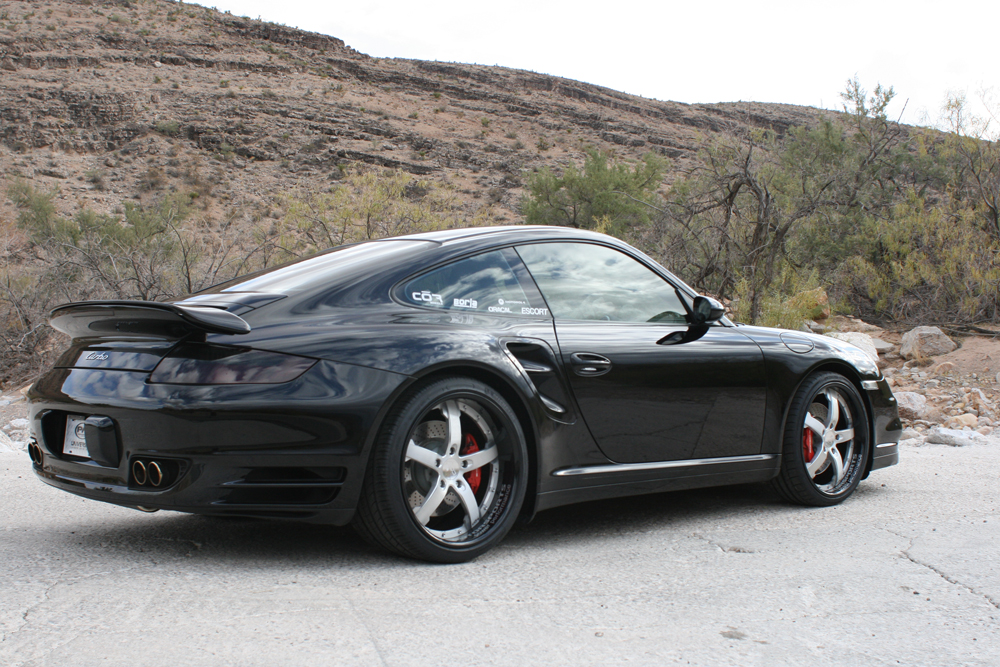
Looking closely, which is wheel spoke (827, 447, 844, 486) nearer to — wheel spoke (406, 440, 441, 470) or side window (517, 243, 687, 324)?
side window (517, 243, 687, 324)

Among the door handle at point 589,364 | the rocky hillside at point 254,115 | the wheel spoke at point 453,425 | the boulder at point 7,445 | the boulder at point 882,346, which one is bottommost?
the boulder at point 7,445

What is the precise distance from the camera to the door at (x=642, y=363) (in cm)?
374

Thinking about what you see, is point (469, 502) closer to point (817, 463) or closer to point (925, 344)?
point (817, 463)

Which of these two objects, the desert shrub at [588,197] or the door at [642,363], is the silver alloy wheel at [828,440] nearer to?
the door at [642,363]

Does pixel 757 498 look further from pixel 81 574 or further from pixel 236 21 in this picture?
pixel 236 21

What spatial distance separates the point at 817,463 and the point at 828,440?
0.16 metres

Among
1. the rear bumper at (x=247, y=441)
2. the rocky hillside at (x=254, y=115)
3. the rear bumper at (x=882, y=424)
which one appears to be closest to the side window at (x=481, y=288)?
the rear bumper at (x=247, y=441)

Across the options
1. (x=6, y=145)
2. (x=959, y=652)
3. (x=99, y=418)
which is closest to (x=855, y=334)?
(x=959, y=652)

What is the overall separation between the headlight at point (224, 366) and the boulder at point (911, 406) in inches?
290

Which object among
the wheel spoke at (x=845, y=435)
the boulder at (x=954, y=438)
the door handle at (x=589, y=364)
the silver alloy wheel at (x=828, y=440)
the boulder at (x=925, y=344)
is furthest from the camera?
the boulder at (x=925, y=344)

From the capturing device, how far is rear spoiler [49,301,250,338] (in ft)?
9.73

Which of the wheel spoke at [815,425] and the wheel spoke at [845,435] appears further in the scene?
the wheel spoke at [845,435]

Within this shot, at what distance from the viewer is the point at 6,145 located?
4294 centimetres

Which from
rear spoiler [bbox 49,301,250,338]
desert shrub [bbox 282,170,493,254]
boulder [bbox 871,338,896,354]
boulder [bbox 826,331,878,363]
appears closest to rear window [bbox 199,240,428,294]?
rear spoiler [bbox 49,301,250,338]
